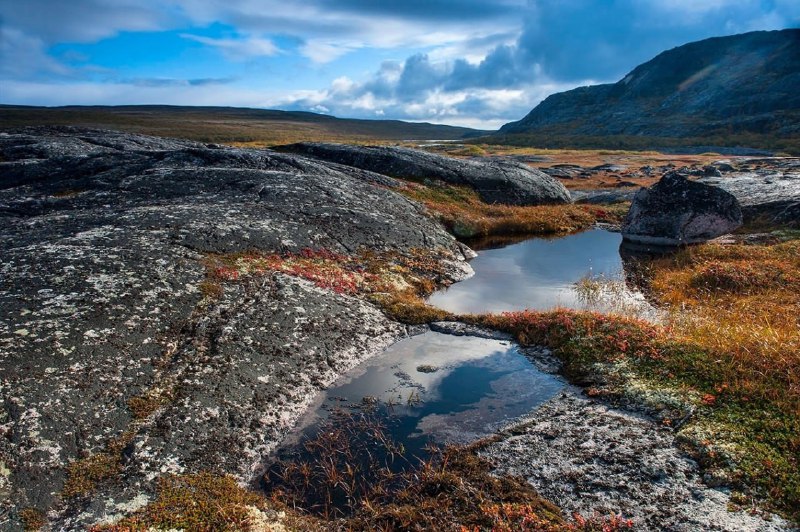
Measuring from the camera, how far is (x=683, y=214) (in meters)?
29.4

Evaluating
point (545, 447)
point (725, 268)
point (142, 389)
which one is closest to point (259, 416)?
point (142, 389)

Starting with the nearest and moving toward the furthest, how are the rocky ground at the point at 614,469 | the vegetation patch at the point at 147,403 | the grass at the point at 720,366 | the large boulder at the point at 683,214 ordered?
the rocky ground at the point at 614,469 < the grass at the point at 720,366 < the vegetation patch at the point at 147,403 < the large boulder at the point at 683,214

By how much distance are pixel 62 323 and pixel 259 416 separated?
15.6 ft

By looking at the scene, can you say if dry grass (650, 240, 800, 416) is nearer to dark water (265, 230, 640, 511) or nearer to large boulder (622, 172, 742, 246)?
large boulder (622, 172, 742, 246)

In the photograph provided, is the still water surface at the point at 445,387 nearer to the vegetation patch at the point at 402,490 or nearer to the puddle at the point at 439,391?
the puddle at the point at 439,391

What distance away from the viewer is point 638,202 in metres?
31.7

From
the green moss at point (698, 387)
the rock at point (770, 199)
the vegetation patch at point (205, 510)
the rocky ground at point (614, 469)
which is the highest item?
the rock at point (770, 199)

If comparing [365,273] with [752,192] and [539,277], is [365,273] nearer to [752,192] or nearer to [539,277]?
[539,277]

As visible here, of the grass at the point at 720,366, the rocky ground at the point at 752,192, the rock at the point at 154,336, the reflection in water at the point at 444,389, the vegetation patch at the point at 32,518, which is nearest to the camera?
the vegetation patch at the point at 32,518

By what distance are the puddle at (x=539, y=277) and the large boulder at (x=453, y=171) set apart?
9.99m

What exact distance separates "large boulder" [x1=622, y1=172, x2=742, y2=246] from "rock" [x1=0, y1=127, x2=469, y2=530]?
14734 mm

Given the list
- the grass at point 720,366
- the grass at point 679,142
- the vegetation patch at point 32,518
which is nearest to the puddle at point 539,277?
the grass at point 720,366

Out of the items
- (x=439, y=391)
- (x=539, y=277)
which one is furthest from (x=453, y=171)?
(x=439, y=391)

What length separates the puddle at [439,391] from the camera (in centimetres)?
1000
